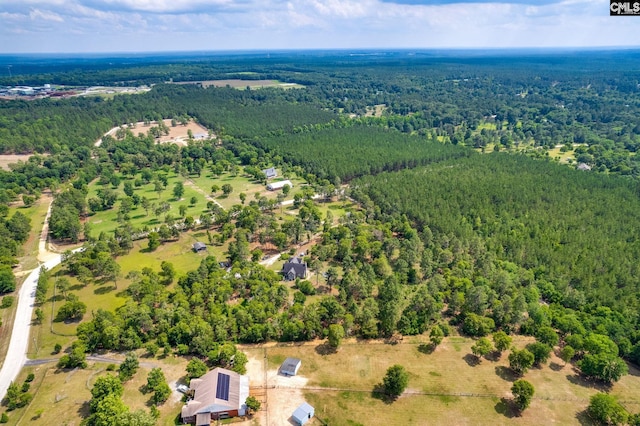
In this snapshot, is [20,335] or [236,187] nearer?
[20,335]

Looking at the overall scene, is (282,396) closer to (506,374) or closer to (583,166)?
(506,374)

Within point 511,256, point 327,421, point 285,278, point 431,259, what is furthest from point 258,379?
point 511,256

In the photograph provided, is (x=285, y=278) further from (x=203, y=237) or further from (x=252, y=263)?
(x=203, y=237)

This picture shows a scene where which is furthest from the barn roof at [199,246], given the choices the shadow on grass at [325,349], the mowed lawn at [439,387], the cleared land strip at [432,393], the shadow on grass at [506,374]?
the shadow on grass at [506,374]

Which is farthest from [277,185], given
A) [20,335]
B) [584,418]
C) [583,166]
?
[583,166]

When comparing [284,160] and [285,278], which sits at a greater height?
[284,160]

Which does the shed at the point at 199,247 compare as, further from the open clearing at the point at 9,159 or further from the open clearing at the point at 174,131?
the open clearing at the point at 174,131

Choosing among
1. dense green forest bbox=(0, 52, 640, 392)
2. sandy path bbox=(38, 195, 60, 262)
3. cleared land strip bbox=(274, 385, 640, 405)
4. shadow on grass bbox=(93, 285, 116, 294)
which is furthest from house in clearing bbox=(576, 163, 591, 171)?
sandy path bbox=(38, 195, 60, 262)
